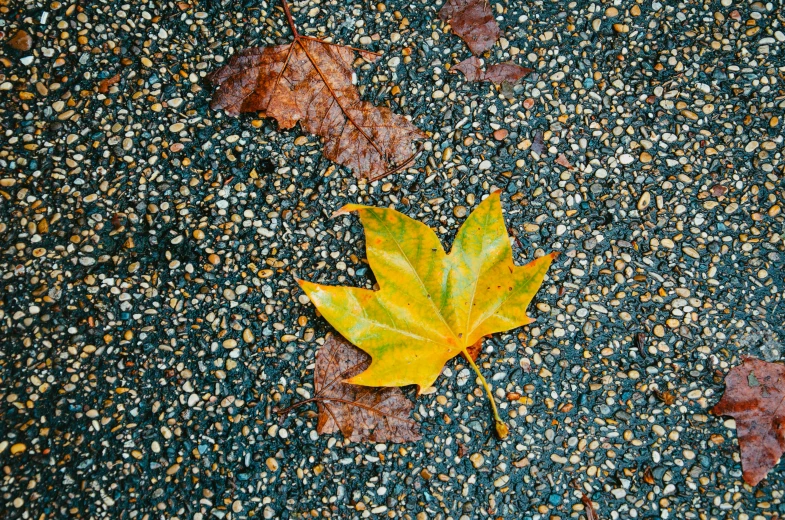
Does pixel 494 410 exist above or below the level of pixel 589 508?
above

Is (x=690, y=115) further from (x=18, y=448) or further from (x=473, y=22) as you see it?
(x=18, y=448)

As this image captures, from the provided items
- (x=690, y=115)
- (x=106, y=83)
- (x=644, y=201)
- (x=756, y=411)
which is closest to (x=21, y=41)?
(x=106, y=83)

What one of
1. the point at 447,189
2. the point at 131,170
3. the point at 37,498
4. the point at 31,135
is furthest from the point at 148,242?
the point at 447,189

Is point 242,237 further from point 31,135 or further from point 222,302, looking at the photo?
point 31,135

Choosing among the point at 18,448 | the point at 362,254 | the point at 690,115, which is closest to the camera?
the point at 18,448

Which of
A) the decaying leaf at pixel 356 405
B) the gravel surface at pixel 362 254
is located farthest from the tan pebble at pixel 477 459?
the decaying leaf at pixel 356 405
